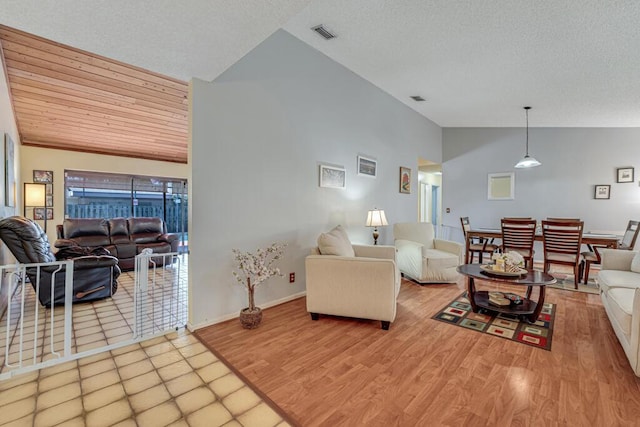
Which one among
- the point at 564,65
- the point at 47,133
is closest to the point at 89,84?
the point at 47,133

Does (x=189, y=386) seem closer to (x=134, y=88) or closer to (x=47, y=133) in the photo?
(x=134, y=88)

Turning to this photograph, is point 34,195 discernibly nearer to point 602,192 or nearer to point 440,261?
point 440,261

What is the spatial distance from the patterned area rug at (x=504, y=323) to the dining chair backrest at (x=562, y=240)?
1301 mm

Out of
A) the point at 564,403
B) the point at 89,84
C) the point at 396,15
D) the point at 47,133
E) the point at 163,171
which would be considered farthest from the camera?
the point at 163,171

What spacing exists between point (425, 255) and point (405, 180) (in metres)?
2.14

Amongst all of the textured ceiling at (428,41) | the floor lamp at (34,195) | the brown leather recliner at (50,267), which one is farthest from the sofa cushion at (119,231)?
the textured ceiling at (428,41)

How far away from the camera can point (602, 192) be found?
5.50m

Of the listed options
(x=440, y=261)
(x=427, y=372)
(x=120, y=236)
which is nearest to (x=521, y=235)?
(x=440, y=261)

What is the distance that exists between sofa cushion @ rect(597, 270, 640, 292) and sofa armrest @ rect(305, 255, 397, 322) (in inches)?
83.3

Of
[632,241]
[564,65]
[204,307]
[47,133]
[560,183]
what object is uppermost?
[564,65]

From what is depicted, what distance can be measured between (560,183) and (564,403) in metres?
5.73

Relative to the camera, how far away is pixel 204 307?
107 inches

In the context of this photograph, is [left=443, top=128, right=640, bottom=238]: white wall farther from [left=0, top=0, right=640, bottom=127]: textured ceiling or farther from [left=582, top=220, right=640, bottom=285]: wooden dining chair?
[left=582, top=220, right=640, bottom=285]: wooden dining chair

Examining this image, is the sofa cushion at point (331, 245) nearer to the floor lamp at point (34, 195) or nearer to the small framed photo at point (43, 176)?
the floor lamp at point (34, 195)
